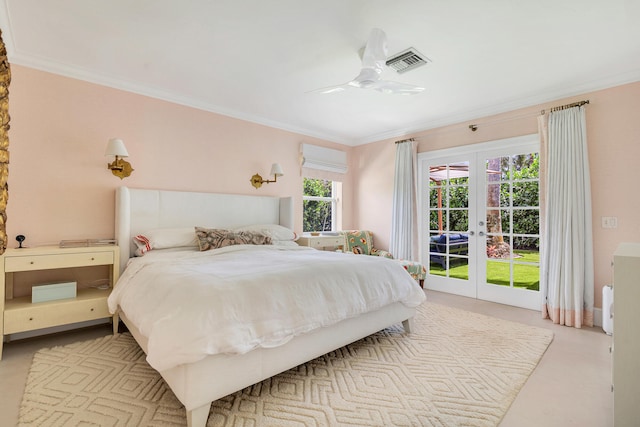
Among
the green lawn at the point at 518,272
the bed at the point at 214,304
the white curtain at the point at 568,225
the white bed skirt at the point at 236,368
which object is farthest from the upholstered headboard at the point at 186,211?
the white curtain at the point at 568,225

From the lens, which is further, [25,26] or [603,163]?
[603,163]

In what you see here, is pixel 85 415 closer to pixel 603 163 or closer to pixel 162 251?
pixel 162 251

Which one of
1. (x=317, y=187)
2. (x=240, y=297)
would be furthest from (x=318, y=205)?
(x=240, y=297)

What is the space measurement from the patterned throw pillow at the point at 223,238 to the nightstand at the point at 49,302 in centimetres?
72

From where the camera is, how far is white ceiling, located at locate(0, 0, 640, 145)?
6.52 feet

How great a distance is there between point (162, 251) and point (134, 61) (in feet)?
5.67

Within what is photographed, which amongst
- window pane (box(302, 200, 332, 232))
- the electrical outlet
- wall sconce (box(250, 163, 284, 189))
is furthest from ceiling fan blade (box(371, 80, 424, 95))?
window pane (box(302, 200, 332, 232))

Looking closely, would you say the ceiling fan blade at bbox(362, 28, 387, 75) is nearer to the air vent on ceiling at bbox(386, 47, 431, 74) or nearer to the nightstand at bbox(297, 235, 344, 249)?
the air vent on ceiling at bbox(386, 47, 431, 74)

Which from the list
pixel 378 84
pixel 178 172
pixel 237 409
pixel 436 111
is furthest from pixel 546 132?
pixel 178 172

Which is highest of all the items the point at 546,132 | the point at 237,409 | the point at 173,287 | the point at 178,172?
the point at 546,132

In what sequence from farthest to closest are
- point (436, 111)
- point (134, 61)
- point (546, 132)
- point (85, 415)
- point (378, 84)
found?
point (436, 111)
point (546, 132)
point (134, 61)
point (378, 84)
point (85, 415)

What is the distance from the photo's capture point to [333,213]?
5293 mm

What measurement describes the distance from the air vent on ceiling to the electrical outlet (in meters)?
2.37

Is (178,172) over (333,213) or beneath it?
over
